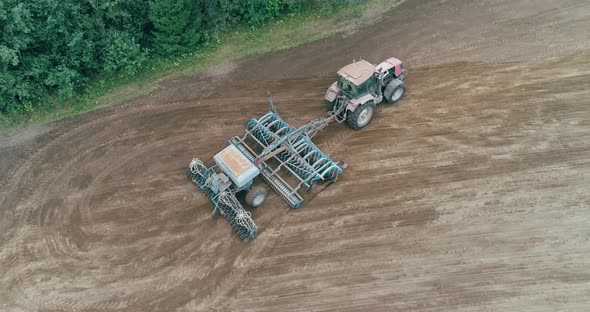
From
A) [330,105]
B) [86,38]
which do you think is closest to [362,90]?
[330,105]

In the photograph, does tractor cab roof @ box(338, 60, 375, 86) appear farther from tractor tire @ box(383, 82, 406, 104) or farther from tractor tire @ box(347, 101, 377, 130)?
tractor tire @ box(383, 82, 406, 104)

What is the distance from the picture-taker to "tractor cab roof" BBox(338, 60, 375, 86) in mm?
14156

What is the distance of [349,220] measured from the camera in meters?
13.0

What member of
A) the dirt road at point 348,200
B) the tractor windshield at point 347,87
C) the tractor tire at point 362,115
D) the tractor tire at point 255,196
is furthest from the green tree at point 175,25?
the tractor tire at point 255,196

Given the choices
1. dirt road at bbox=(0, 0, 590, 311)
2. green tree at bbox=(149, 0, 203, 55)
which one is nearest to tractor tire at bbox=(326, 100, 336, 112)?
dirt road at bbox=(0, 0, 590, 311)

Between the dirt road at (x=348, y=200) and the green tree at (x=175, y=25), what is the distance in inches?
68.5

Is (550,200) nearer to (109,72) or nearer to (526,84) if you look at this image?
(526,84)

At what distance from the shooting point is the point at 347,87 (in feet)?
47.6

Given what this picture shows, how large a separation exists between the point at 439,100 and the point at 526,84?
3286 mm

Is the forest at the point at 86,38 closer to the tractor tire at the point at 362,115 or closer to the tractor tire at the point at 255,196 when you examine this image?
the tractor tire at the point at 362,115

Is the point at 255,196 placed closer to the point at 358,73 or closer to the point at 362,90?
the point at 362,90

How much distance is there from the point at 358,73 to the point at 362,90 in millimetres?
599

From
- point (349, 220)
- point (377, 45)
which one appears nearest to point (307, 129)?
point (349, 220)

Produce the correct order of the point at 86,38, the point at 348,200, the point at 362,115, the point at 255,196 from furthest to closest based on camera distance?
the point at 86,38 → the point at 362,115 → the point at 348,200 → the point at 255,196
